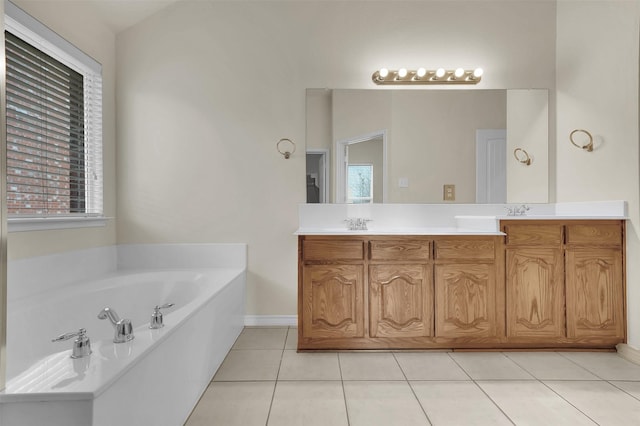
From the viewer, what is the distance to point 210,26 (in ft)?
10.1

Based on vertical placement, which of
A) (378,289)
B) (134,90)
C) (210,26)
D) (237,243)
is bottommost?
(378,289)

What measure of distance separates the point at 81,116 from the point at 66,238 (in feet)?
2.88

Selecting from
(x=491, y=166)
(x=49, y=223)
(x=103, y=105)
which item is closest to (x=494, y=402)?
(x=491, y=166)

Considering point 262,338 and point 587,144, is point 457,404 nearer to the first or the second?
point 262,338

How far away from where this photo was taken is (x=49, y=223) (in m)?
2.24

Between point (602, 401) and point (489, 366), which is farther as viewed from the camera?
point (489, 366)

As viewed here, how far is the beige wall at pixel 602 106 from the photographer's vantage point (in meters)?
2.44

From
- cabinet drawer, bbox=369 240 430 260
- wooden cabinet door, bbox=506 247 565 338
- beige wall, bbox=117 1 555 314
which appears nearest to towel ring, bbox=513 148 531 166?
beige wall, bbox=117 1 555 314

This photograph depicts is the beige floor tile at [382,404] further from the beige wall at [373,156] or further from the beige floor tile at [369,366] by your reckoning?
the beige wall at [373,156]

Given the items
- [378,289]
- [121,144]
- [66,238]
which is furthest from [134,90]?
[378,289]

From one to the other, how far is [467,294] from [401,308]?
0.45 m

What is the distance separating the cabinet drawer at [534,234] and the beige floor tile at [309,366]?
1417 millimetres

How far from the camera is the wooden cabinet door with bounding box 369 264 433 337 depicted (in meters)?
2.54

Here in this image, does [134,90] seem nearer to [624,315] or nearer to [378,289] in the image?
[378,289]
